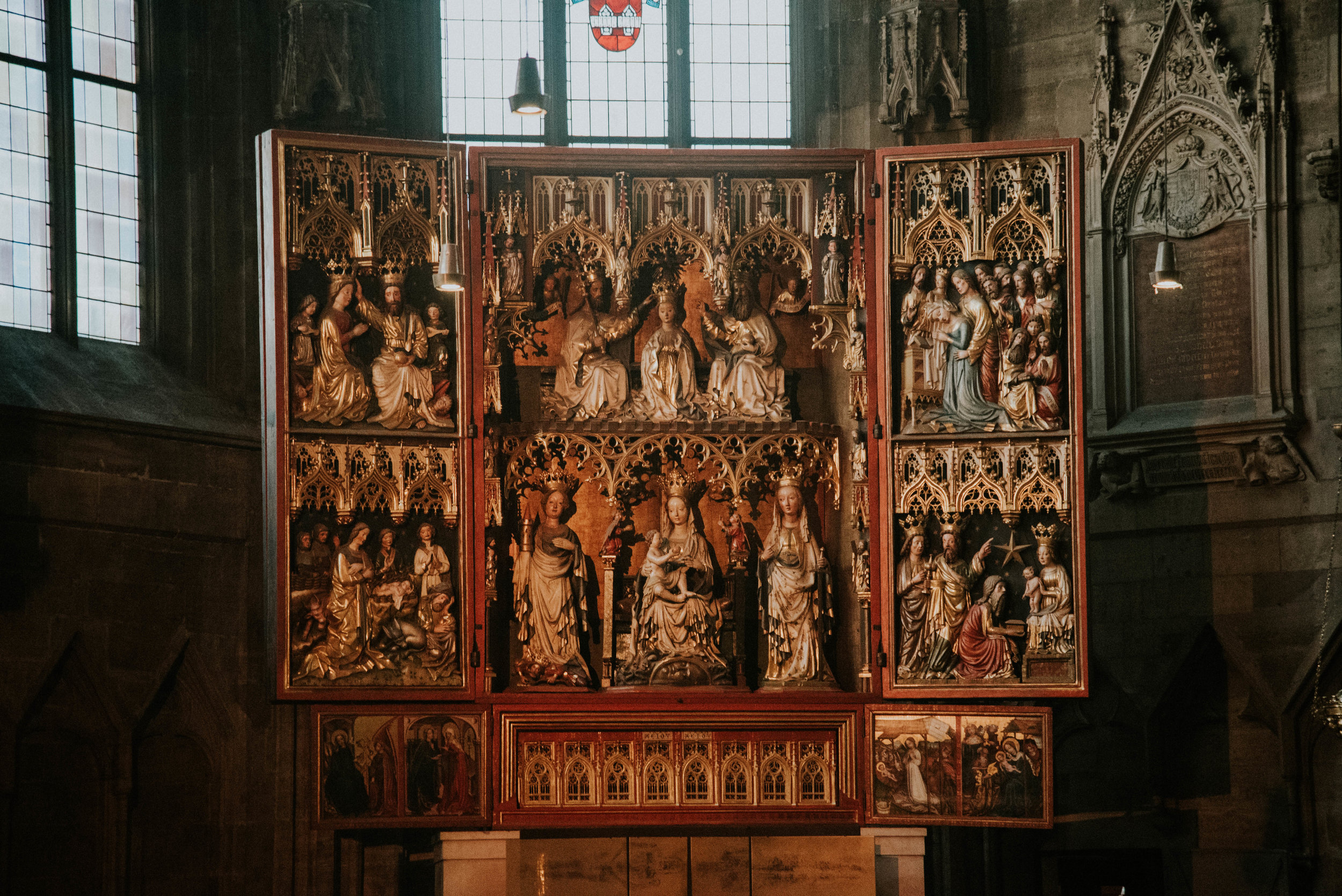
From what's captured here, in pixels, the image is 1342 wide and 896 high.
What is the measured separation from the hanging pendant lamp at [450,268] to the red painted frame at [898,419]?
313cm

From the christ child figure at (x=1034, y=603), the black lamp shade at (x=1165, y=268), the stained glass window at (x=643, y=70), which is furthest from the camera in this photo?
the stained glass window at (x=643, y=70)

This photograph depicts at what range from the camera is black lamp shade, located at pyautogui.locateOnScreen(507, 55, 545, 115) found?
13.2 metres

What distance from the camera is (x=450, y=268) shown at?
13961 millimetres

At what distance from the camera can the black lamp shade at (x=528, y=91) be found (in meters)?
13.2

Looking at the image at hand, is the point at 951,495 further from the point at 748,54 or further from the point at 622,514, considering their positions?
the point at 748,54

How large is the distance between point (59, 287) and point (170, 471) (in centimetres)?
185

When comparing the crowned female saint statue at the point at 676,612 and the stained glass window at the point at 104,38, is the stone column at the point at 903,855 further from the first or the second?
the stained glass window at the point at 104,38

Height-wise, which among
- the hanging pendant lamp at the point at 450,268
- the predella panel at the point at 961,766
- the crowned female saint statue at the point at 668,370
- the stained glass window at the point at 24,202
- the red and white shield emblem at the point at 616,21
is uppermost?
the red and white shield emblem at the point at 616,21

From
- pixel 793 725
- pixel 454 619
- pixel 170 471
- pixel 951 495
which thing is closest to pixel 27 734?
pixel 170 471

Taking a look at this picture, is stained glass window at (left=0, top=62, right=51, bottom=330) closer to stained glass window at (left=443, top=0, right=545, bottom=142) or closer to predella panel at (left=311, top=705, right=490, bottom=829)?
stained glass window at (left=443, top=0, right=545, bottom=142)

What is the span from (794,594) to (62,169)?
722 cm

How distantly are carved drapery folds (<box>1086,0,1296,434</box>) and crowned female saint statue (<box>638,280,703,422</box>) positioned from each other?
405cm

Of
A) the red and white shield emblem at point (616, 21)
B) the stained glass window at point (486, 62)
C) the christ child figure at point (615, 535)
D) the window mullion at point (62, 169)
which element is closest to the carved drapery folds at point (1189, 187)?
the red and white shield emblem at point (616, 21)

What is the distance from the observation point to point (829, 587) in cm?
1526
